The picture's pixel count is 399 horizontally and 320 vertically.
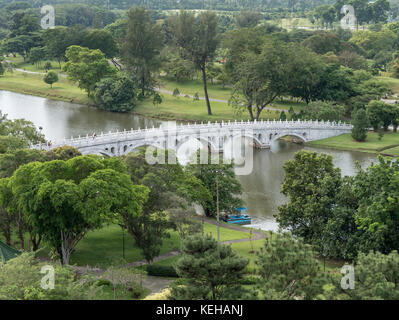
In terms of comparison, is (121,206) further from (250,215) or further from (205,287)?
(250,215)

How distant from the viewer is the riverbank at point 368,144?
85.1m

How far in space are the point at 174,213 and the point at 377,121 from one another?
186 ft

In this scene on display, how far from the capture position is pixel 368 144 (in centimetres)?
8750

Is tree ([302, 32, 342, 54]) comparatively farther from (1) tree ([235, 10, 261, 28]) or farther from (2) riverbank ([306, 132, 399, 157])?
(2) riverbank ([306, 132, 399, 157])

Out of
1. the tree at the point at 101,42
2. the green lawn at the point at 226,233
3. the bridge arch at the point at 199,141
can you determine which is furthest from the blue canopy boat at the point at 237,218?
the tree at the point at 101,42

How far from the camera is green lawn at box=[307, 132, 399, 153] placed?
282 ft

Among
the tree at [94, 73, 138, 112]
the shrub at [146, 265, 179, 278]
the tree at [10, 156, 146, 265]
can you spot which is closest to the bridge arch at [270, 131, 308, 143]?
the tree at [94, 73, 138, 112]

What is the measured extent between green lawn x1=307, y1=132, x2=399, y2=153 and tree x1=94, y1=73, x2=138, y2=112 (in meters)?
31.9

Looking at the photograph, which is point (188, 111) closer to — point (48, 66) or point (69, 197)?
point (48, 66)

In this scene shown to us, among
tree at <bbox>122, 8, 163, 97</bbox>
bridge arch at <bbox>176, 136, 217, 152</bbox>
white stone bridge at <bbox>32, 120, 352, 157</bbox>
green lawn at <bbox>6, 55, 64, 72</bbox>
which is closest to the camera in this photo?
white stone bridge at <bbox>32, 120, 352, 157</bbox>

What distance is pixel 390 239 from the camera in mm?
43469

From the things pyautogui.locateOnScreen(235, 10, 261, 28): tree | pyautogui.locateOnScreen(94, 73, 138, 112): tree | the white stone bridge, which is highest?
pyautogui.locateOnScreen(235, 10, 261, 28): tree

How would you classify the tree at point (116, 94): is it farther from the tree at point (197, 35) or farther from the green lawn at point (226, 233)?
the green lawn at point (226, 233)
